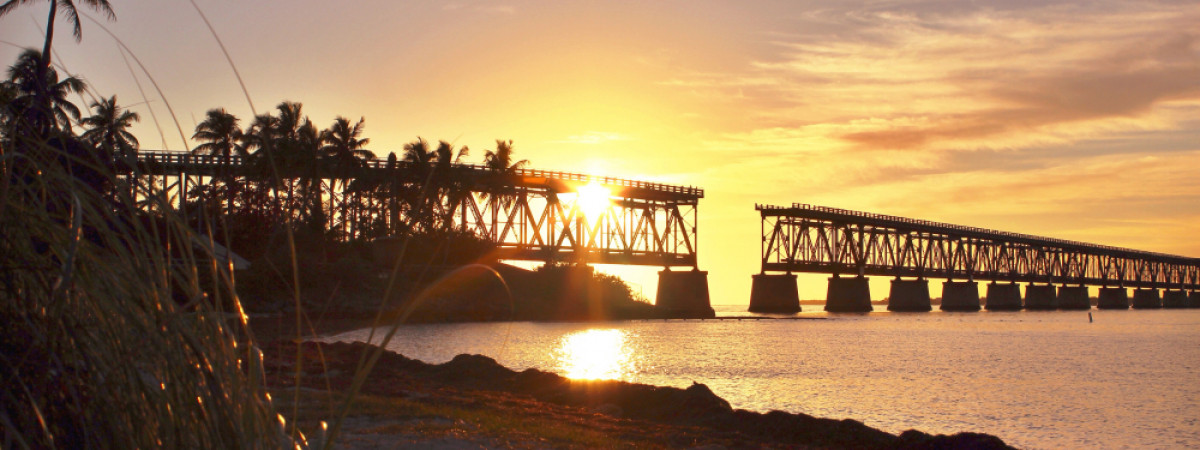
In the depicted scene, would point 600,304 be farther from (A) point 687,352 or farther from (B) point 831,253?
(B) point 831,253

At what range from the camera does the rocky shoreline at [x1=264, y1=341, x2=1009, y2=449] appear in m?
16.6

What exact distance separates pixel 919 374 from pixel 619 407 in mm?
25449

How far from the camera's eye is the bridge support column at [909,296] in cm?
16400

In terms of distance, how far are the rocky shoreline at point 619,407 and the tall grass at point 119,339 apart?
30.9ft

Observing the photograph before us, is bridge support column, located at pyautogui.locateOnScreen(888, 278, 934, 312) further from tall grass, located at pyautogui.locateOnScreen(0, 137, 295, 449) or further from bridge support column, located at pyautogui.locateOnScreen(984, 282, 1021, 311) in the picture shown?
tall grass, located at pyautogui.locateOnScreen(0, 137, 295, 449)

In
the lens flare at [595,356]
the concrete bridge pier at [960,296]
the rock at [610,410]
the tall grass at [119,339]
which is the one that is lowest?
the lens flare at [595,356]

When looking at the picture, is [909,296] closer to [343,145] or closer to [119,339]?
[343,145]

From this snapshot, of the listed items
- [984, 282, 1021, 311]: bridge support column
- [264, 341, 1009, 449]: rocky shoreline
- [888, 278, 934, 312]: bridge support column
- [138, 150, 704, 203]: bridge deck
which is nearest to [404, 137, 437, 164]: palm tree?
[138, 150, 704, 203]: bridge deck

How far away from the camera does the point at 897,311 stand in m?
165

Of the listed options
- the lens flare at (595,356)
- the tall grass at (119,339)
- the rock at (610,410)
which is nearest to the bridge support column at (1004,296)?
the lens flare at (595,356)

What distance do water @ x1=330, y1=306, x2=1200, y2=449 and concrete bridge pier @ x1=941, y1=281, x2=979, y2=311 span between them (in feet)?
355

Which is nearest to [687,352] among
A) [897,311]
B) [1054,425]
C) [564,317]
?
[1054,425]

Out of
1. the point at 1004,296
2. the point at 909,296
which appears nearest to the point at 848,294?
the point at 909,296

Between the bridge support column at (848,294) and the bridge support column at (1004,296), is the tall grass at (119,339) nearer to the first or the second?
the bridge support column at (848,294)
